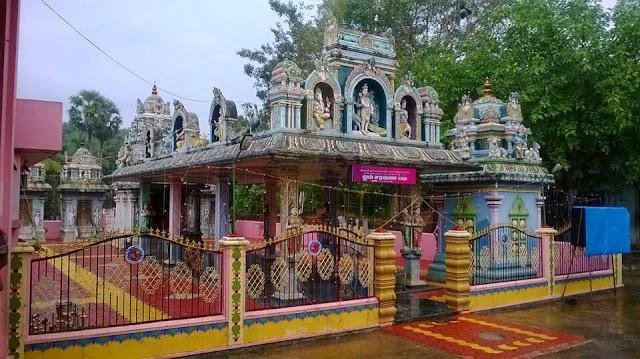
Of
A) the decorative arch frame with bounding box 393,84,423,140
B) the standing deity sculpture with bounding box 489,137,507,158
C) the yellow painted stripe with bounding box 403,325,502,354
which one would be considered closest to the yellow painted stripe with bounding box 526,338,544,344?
the yellow painted stripe with bounding box 403,325,502,354

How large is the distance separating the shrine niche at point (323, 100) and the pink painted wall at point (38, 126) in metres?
4.59

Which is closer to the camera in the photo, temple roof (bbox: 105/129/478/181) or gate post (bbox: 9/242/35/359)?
gate post (bbox: 9/242/35/359)

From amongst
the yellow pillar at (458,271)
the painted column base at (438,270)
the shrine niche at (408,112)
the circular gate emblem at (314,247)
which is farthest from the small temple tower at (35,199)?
the yellow pillar at (458,271)

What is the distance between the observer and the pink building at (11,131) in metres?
4.41

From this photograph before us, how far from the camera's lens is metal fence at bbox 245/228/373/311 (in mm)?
9234

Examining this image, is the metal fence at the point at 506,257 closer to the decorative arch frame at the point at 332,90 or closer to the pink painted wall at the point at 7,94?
the decorative arch frame at the point at 332,90

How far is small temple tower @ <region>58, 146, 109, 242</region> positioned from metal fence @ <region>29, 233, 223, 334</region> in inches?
533

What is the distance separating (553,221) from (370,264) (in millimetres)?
10877

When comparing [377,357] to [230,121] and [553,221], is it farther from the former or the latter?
[553,221]

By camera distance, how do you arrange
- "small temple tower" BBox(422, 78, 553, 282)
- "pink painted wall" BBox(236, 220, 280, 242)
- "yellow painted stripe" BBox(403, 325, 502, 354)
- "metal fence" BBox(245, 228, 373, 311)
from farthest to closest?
"pink painted wall" BBox(236, 220, 280, 242) < "small temple tower" BBox(422, 78, 553, 282) < "metal fence" BBox(245, 228, 373, 311) < "yellow painted stripe" BBox(403, 325, 502, 354)

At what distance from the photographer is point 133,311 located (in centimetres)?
1000

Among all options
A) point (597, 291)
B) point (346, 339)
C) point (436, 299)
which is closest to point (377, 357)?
point (346, 339)

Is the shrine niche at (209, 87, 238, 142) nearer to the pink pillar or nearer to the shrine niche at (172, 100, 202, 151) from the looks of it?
the shrine niche at (172, 100, 202, 151)

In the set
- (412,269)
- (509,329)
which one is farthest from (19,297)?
(412,269)
